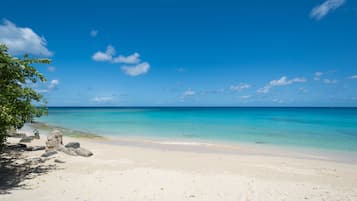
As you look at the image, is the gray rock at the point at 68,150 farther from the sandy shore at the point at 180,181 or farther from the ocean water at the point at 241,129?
the ocean water at the point at 241,129

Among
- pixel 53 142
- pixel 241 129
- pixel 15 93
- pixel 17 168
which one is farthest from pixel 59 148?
pixel 241 129

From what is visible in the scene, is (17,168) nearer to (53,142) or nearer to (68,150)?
(68,150)

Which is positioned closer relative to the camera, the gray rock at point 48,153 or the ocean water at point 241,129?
the gray rock at point 48,153

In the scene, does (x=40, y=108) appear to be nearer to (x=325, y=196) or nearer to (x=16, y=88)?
(x=16, y=88)

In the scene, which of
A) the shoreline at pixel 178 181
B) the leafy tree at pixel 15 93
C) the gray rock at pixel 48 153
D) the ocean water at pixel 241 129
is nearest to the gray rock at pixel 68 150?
the shoreline at pixel 178 181

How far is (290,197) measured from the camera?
16.9ft

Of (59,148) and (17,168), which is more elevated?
(59,148)

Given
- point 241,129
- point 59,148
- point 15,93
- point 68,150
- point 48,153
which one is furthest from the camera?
point 241,129

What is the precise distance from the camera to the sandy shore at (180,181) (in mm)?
5113

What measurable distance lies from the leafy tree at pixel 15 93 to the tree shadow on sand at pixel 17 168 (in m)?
1.16

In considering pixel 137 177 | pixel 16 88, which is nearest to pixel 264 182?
pixel 137 177

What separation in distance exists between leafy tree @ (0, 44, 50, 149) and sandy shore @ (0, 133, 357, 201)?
1705 millimetres

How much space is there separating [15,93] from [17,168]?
296 cm

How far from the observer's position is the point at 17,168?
6957mm
